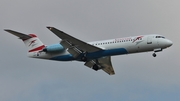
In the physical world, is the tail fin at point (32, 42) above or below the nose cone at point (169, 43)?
above

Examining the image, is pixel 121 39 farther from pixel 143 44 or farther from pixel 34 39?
pixel 34 39

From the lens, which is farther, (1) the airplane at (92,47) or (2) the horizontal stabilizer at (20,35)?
(2) the horizontal stabilizer at (20,35)

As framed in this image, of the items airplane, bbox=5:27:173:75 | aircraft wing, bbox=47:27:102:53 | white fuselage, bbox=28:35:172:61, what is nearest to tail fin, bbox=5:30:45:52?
airplane, bbox=5:27:173:75

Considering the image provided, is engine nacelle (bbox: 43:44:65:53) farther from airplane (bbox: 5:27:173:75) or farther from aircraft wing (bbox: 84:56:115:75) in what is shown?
aircraft wing (bbox: 84:56:115:75)

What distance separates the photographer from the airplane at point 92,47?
40906 mm

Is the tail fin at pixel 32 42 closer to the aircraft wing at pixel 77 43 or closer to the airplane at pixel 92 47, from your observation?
the airplane at pixel 92 47

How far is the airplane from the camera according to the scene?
4091 centimetres

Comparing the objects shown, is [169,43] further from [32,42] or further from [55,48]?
[32,42]

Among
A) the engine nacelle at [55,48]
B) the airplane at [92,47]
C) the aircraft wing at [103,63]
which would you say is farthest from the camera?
the aircraft wing at [103,63]

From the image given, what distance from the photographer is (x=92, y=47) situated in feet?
137

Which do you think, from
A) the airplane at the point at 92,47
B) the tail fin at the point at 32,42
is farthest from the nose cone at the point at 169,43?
the tail fin at the point at 32,42

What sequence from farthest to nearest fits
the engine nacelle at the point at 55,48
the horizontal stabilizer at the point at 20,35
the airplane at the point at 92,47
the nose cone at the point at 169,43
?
the engine nacelle at the point at 55,48
the horizontal stabilizer at the point at 20,35
the airplane at the point at 92,47
the nose cone at the point at 169,43

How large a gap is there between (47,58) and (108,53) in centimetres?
641

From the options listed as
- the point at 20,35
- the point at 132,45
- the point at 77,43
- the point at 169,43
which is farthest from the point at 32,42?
the point at 169,43
